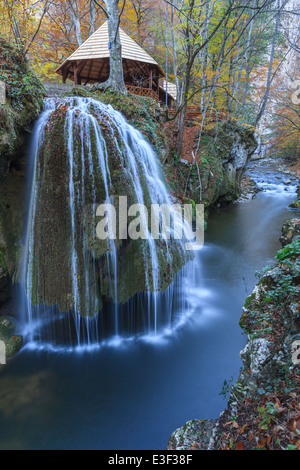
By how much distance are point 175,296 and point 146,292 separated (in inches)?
43.2

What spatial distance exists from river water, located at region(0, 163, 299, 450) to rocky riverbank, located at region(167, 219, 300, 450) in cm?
113

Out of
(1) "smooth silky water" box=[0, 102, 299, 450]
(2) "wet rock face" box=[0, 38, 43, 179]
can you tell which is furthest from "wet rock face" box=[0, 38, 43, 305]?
(1) "smooth silky water" box=[0, 102, 299, 450]

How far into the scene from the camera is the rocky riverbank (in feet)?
6.40

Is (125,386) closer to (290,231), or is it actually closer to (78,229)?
(78,229)

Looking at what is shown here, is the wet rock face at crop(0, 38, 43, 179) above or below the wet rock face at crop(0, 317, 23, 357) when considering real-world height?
above

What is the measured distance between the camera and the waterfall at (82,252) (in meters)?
4.68

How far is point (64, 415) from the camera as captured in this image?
3.50 m

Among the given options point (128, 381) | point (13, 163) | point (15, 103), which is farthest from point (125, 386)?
point (15, 103)

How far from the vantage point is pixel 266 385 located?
2.44m

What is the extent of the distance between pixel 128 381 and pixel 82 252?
2523 mm

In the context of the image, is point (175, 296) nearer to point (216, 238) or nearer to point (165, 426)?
point (165, 426)

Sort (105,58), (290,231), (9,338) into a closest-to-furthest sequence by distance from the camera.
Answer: (9,338)
(290,231)
(105,58)

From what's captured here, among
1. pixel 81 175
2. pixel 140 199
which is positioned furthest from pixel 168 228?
pixel 81 175

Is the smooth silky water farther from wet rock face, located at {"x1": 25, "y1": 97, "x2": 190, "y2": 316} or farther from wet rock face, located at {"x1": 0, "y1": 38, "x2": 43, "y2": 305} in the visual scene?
wet rock face, located at {"x1": 0, "y1": 38, "x2": 43, "y2": 305}
